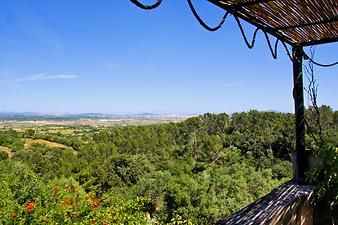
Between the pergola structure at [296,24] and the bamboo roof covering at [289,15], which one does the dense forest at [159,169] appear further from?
the bamboo roof covering at [289,15]

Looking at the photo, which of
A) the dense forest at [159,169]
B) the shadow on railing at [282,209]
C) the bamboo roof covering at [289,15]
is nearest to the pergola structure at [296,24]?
the bamboo roof covering at [289,15]

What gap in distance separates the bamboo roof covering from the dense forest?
3.64 m

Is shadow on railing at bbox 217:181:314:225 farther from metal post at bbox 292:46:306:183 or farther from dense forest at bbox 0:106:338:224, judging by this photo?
dense forest at bbox 0:106:338:224

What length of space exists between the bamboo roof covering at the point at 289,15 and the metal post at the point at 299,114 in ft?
1.03

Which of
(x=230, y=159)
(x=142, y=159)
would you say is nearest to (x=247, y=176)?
(x=230, y=159)

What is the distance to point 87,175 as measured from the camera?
23.2m

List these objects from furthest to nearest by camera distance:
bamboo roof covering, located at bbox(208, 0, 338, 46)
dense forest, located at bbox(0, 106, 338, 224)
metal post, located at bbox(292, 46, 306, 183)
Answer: dense forest, located at bbox(0, 106, 338, 224) < metal post, located at bbox(292, 46, 306, 183) < bamboo roof covering, located at bbox(208, 0, 338, 46)

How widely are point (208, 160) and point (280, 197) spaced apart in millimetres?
26878

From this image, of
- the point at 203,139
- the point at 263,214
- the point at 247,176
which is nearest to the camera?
the point at 263,214

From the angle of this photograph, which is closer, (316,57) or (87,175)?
(316,57)

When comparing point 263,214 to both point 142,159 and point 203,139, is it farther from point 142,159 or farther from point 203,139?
point 203,139

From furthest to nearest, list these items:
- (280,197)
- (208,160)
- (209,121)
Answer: (209,121) < (208,160) < (280,197)

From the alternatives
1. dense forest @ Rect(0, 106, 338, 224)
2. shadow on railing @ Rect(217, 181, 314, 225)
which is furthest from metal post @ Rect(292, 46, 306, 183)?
dense forest @ Rect(0, 106, 338, 224)

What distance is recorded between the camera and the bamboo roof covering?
4.46 ft
